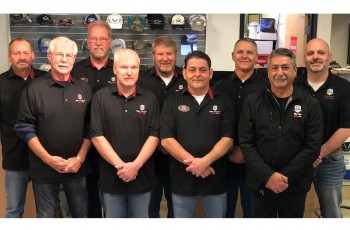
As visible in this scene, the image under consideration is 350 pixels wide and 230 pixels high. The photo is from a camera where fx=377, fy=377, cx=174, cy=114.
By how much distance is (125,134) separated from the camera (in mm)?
2465

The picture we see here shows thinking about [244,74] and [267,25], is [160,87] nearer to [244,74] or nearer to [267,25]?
[244,74]

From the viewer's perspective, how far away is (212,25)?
18.1 feet

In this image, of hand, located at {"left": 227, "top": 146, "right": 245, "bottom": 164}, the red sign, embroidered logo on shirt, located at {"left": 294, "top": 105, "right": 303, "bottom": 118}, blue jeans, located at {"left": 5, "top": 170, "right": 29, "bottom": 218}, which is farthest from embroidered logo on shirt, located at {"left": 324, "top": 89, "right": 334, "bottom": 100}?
the red sign

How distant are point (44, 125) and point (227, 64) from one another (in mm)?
3674

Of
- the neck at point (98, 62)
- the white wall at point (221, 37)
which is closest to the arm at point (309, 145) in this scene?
the neck at point (98, 62)

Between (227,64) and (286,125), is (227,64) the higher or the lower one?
the higher one

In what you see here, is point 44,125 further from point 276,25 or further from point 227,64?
point 276,25

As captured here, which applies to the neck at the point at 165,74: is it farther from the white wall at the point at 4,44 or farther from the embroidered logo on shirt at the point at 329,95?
the white wall at the point at 4,44

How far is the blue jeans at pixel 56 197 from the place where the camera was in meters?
2.58

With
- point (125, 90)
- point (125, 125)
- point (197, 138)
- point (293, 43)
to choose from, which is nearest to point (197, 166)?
point (197, 138)

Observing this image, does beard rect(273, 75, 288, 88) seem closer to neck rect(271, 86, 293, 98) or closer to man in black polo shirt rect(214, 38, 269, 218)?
neck rect(271, 86, 293, 98)

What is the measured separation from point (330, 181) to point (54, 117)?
2015 mm

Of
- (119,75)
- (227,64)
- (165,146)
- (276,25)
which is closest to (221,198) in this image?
(165,146)
